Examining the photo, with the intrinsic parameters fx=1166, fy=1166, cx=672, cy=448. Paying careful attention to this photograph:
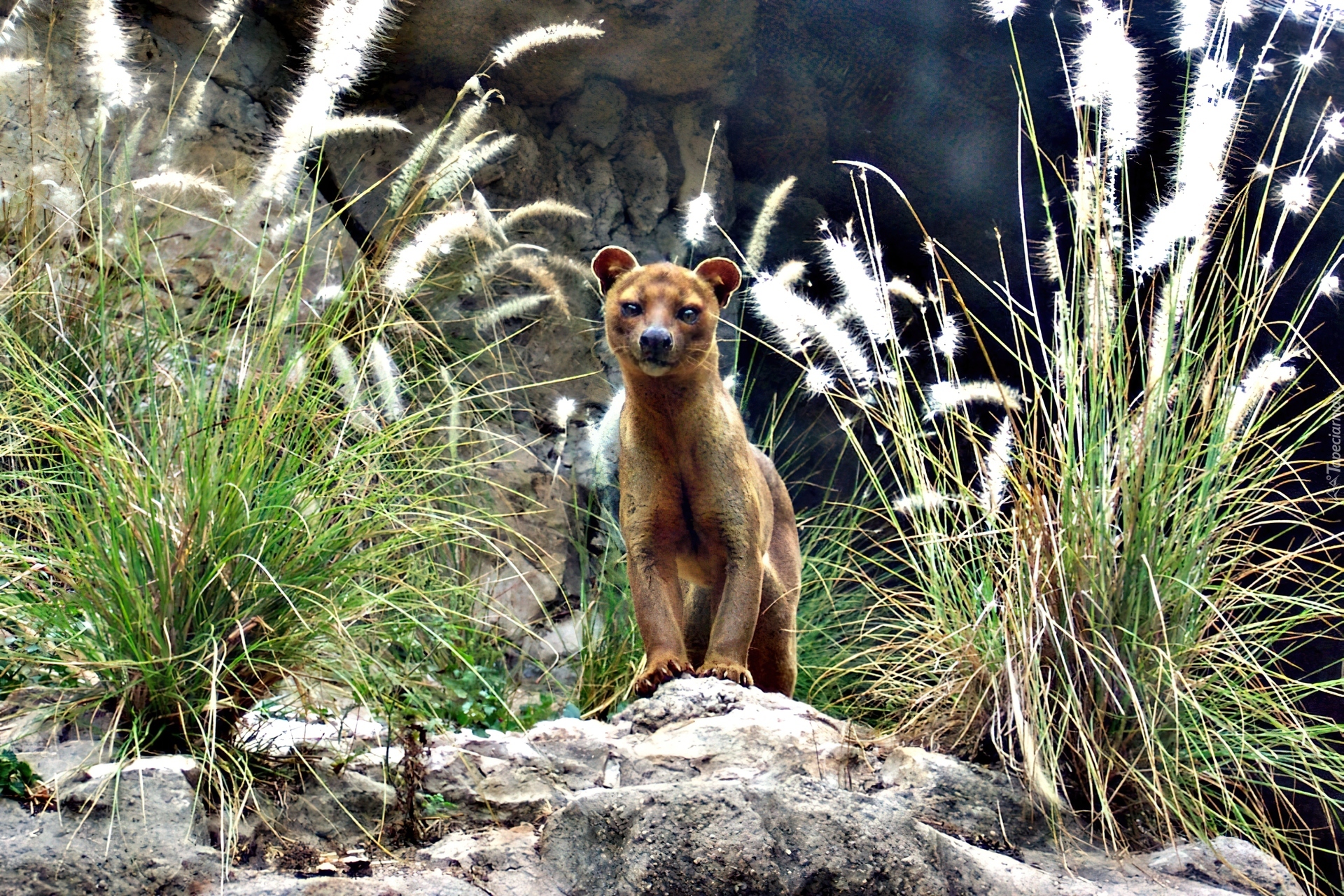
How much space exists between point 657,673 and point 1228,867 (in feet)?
5.46

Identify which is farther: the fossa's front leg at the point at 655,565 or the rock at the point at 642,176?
the rock at the point at 642,176

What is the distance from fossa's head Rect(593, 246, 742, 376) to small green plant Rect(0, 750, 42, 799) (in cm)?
212

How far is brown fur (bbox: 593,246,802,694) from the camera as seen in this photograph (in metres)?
3.85

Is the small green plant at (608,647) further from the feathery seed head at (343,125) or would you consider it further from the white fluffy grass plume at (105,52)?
the white fluffy grass plume at (105,52)

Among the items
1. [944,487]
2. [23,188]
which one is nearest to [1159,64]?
[944,487]

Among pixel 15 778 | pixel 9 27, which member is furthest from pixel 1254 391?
pixel 9 27

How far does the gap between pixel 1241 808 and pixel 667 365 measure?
216 cm

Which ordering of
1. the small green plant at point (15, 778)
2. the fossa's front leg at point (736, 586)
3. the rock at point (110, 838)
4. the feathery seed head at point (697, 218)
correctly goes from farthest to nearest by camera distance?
1. the feathery seed head at point (697, 218)
2. the fossa's front leg at point (736, 586)
3. the small green plant at point (15, 778)
4. the rock at point (110, 838)

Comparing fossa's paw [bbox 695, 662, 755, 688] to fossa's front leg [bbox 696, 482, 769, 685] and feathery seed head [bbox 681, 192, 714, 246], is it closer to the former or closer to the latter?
fossa's front leg [bbox 696, 482, 769, 685]

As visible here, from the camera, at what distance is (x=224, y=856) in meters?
2.54

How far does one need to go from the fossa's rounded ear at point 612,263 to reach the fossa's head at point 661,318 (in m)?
0.13

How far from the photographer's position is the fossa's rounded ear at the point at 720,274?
434cm

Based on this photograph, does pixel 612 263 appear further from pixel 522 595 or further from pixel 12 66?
pixel 522 595

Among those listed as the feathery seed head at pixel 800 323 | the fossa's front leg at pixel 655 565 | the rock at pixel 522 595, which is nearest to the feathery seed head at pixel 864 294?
the feathery seed head at pixel 800 323
